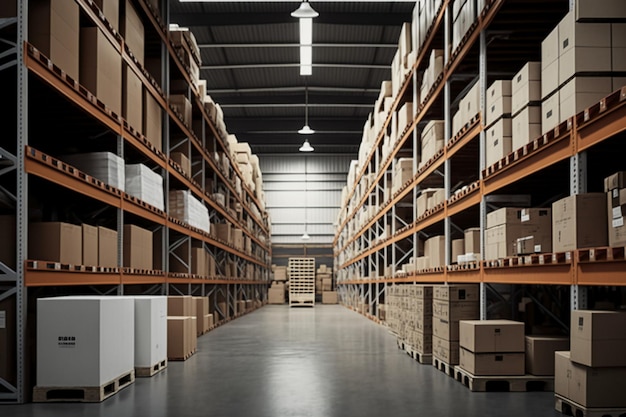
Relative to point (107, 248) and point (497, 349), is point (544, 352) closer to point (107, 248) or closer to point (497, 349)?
point (497, 349)

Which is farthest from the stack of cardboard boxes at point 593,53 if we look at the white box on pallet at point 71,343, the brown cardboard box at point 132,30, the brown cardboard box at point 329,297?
the brown cardboard box at point 329,297

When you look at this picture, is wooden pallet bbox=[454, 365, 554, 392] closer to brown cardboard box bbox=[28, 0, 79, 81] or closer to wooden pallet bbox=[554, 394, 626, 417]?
wooden pallet bbox=[554, 394, 626, 417]

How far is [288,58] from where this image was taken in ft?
68.3

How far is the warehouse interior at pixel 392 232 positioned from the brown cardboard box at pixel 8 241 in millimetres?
12

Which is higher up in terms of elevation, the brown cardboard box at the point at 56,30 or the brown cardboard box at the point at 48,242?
the brown cardboard box at the point at 56,30

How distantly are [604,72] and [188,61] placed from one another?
8.02m

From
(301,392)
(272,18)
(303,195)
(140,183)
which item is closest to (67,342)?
(301,392)

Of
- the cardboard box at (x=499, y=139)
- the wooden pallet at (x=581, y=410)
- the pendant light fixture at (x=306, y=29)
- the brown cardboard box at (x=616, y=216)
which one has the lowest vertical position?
the wooden pallet at (x=581, y=410)

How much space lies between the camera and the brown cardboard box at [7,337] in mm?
5250

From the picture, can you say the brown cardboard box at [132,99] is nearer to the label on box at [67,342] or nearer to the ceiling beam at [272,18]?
the label on box at [67,342]

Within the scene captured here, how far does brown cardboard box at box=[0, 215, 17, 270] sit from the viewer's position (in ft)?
17.3

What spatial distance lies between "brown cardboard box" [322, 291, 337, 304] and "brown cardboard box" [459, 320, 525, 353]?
24.4 metres

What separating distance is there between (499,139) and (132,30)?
4.99 metres

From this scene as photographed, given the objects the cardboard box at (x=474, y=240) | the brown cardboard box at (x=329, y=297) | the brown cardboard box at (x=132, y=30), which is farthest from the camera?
the brown cardboard box at (x=329, y=297)
